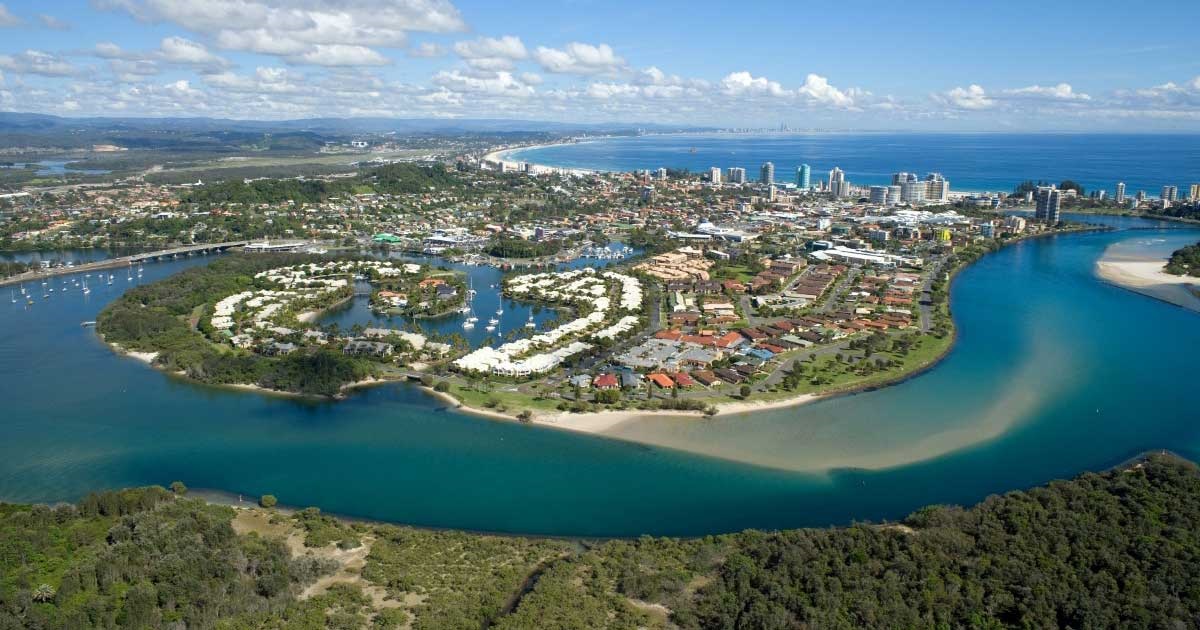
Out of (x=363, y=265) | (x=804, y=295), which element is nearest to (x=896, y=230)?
(x=804, y=295)

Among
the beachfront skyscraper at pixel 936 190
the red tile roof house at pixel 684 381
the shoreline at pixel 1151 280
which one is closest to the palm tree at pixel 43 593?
the red tile roof house at pixel 684 381

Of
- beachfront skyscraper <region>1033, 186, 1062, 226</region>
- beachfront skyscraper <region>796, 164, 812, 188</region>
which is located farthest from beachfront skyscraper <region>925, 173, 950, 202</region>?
beachfront skyscraper <region>796, 164, 812, 188</region>

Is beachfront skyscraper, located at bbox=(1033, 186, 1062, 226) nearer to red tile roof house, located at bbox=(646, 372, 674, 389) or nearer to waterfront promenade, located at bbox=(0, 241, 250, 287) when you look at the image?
red tile roof house, located at bbox=(646, 372, 674, 389)

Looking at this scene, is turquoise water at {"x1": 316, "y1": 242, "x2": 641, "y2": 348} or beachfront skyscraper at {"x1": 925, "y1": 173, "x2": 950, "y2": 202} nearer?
turquoise water at {"x1": 316, "y1": 242, "x2": 641, "y2": 348}

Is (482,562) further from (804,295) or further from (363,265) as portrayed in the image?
(363,265)

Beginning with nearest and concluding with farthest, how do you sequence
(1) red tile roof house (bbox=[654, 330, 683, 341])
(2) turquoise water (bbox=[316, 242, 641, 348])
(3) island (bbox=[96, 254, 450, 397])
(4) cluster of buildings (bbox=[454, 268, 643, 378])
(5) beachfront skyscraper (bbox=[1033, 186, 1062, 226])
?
1. (3) island (bbox=[96, 254, 450, 397])
2. (4) cluster of buildings (bbox=[454, 268, 643, 378])
3. (1) red tile roof house (bbox=[654, 330, 683, 341])
4. (2) turquoise water (bbox=[316, 242, 641, 348])
5. (5) beachfront skyscraper (bbox=[1033, 186, 1062, 226])

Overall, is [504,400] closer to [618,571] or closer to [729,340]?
[729,340]
